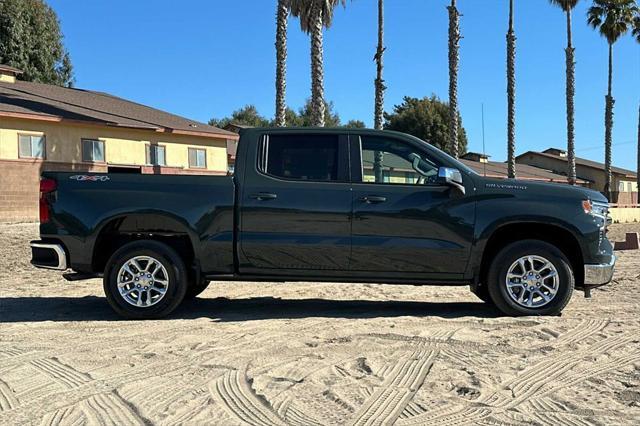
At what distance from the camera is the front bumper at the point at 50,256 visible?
6324 millimetres

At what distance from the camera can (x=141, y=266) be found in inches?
252

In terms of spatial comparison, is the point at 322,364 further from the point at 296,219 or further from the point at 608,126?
the point at 608,126

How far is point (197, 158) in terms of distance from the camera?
81.4ft

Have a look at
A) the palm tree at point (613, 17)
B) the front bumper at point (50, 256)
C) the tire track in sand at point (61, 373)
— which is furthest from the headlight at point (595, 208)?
the palm tree at point (613, 17)

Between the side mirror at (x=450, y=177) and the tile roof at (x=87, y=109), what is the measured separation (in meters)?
17.1

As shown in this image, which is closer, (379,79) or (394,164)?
(394,164)

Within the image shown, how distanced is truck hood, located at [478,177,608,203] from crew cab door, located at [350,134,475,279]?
22cm

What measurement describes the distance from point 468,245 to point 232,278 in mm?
2565

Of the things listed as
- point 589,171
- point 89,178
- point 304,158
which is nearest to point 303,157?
point 304,158

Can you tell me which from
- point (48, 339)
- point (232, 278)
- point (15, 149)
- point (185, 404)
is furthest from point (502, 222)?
point (15, 149)

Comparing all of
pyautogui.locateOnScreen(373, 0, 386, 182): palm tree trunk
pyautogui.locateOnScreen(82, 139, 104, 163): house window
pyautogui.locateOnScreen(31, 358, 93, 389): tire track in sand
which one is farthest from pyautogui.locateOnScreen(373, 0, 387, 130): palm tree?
pyautogui.locateOnScreen(31, 358, 93, 389): tire track in sand

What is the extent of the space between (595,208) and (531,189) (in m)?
0.72

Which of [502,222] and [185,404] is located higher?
[502,222]

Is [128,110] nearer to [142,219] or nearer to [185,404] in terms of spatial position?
[142,219]
